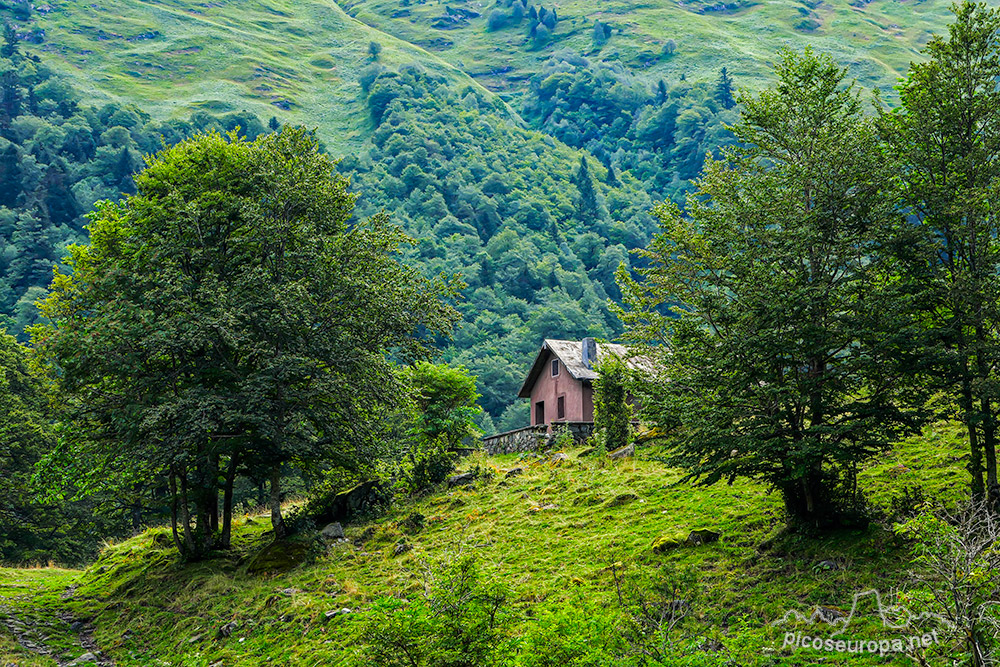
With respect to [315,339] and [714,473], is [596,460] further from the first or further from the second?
[714,473]

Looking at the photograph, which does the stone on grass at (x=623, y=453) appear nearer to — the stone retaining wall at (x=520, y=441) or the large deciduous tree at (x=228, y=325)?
the stone retaining wall at (x=520, y=441)

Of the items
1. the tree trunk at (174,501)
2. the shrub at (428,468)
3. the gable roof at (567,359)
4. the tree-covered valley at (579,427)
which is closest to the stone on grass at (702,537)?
the tree-covered valley at (579,427)

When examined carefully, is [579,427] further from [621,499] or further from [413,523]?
[621,499]

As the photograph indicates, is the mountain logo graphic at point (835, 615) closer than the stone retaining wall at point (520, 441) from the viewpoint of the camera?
Yes

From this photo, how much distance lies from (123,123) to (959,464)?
512ft

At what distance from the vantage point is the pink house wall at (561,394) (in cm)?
4296

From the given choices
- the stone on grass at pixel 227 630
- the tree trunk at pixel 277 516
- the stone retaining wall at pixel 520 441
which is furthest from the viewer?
the stone retaining wall at pixel 520 441

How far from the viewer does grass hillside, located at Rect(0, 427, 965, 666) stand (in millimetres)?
11922

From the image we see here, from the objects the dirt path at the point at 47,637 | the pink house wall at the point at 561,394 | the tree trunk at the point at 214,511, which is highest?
the tree trunk at the point at 214,511

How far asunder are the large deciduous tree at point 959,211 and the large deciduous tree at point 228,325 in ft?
45.4

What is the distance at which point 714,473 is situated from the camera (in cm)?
1370

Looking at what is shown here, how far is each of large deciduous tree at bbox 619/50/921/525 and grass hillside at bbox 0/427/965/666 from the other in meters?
1.64

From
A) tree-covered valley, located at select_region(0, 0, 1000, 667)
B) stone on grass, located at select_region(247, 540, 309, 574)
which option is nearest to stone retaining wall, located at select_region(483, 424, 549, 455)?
tree-covered valley, located at select_region(0, 0, 1000, 667)

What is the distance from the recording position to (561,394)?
45.1m
